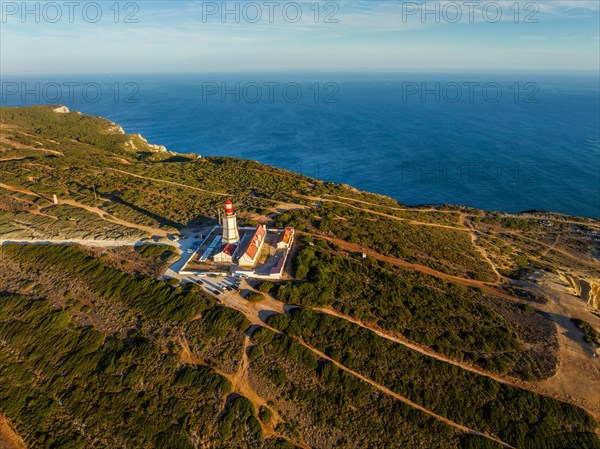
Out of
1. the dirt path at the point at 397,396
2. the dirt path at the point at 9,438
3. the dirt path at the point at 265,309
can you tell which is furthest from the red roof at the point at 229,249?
the dirt path at the point at 9,438

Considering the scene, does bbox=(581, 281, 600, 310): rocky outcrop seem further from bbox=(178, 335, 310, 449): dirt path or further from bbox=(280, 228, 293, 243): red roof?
bbox=(178, 335, 310, 449): dirt path

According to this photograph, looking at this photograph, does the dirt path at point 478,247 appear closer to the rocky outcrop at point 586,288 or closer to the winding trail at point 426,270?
the winding trail at point 426,270

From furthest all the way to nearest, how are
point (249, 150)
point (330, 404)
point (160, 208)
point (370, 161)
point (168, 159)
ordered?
point (249, 150) < point (370, 161) < point (168, 159) < point (160, 208) < point (330, 404)

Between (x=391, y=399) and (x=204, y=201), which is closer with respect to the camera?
(x=391, y=399)

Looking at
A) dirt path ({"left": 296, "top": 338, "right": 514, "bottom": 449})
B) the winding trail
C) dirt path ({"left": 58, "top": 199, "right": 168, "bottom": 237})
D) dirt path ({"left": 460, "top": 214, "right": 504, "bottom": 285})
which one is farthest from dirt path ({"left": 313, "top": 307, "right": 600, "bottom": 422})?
dirt path ({"left": 58, "top": 199, "right": 168, "bottom": 237})

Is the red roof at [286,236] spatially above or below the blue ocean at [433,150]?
below

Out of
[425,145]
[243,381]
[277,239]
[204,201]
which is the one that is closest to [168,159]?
[204,201]

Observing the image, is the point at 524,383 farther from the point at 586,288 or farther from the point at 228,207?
the point at 228,207

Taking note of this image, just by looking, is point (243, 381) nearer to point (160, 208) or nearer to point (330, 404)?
point (330, 404)

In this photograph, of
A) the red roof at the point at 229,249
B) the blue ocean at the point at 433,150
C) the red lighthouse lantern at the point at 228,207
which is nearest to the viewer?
the red lighthouse lantern at the point at 228,207
